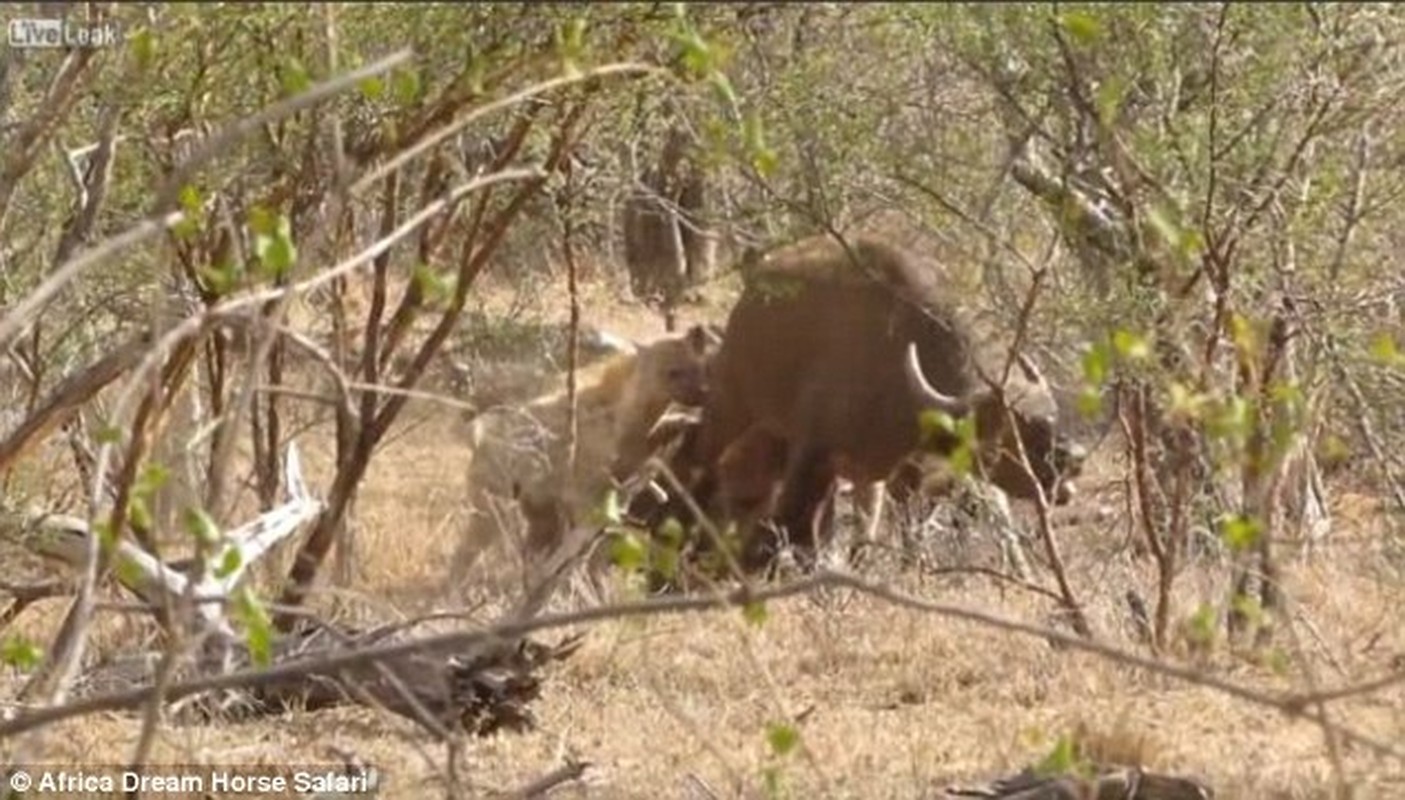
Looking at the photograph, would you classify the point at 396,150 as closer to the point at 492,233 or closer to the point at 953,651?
the point at 492,233

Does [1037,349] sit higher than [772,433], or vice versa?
[1037,349]

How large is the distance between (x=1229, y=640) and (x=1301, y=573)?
1.54 m

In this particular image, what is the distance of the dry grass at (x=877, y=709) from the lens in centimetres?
683

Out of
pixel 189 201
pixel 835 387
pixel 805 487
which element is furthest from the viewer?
pixel 805 487

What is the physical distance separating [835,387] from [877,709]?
181 inches

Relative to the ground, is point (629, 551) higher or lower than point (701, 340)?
higher

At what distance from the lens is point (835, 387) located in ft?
41.1

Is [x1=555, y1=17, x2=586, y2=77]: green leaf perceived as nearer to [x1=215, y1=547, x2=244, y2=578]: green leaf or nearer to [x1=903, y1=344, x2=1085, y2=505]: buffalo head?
[x1=215, y1=547, x2=244, y2=578]: green leaf

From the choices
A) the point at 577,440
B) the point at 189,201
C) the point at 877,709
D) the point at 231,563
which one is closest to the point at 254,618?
the point at 231,563

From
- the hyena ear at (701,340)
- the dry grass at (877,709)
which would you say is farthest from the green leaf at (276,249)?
the hyena ear at (701,340)

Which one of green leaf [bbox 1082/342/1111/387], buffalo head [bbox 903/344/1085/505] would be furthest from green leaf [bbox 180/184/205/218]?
buffalo head [bbox 903/344/1085/505]

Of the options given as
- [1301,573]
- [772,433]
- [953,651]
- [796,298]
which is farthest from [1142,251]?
[772,433]

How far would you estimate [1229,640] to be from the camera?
8.13 m

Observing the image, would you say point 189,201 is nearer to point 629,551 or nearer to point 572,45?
point 572,45
